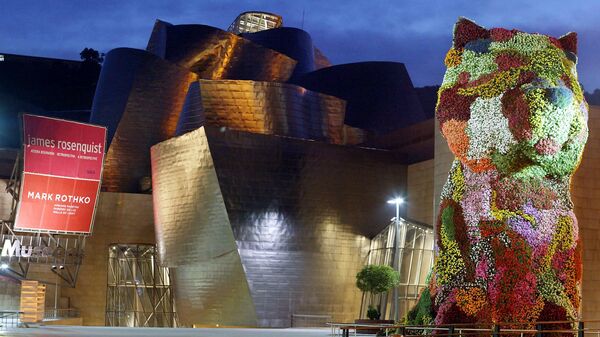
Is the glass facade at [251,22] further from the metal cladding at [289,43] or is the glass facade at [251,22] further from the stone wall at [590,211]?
the stone wall at [590,211]

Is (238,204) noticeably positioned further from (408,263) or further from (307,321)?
(408,263)

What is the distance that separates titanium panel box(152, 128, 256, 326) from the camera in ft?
138

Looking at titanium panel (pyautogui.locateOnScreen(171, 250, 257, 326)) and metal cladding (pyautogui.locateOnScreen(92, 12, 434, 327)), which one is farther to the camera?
metal cladding (pyautogui.locateOnScreen(92, 12, 434, 327))

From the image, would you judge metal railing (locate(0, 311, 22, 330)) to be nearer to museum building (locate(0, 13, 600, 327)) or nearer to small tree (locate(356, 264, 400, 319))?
museum building (locate(0, 13, 600, 327))

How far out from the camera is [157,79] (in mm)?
57375

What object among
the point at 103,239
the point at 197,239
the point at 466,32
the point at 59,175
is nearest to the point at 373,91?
the point at 103,239

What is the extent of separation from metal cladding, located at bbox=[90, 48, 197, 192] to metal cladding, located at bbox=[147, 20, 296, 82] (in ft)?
7.82

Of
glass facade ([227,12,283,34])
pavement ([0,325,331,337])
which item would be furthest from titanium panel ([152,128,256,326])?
glass facade ([227,12,283,34])

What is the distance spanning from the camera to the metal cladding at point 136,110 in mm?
55906

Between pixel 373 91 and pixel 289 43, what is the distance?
8097mm

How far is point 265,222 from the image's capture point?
4259 cm


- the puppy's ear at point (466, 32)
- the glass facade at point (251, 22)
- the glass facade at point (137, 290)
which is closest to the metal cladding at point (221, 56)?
the glass facade at point (251, 22)

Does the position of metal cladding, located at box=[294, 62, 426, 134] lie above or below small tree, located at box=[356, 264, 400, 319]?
above

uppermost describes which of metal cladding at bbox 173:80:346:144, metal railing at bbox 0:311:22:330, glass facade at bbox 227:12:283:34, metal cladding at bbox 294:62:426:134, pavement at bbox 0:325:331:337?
glass facade at bbox 227:12:283:34
